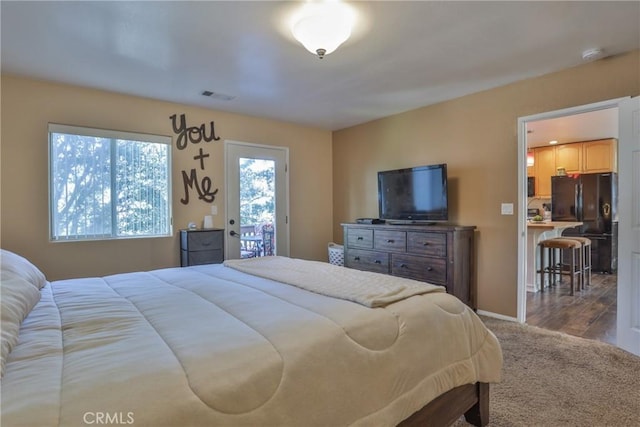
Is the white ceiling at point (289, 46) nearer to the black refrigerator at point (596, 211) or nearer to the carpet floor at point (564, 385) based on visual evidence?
the carpet floor at point (564, 385)

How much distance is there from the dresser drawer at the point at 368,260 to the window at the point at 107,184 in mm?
2267

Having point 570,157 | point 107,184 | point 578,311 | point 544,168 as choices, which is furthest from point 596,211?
point 107,184

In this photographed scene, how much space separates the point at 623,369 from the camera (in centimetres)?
238

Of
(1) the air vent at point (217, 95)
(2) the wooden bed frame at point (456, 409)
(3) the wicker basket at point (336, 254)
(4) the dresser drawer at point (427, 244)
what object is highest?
(1) the air vent at point (217, 95)

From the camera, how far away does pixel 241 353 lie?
3.30 feet

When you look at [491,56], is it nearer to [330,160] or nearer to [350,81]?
[350,81]

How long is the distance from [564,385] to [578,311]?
6.64 ft

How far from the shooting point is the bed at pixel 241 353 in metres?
0.83

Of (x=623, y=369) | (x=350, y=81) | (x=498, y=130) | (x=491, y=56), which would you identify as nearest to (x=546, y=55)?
(x=491, y=56)

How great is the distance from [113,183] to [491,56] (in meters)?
3.84

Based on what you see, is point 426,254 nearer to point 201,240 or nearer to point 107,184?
point 201,240

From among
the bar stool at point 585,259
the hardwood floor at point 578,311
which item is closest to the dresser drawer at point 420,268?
the hardwood floor at point 578,311

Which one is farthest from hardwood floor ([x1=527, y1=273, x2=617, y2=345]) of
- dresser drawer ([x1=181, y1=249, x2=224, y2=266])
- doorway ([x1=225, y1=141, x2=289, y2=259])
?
dresser drawer ([x1=181, y1=249, x2=224, y2=266])

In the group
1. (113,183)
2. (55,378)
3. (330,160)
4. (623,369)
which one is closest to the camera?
(55,378)
